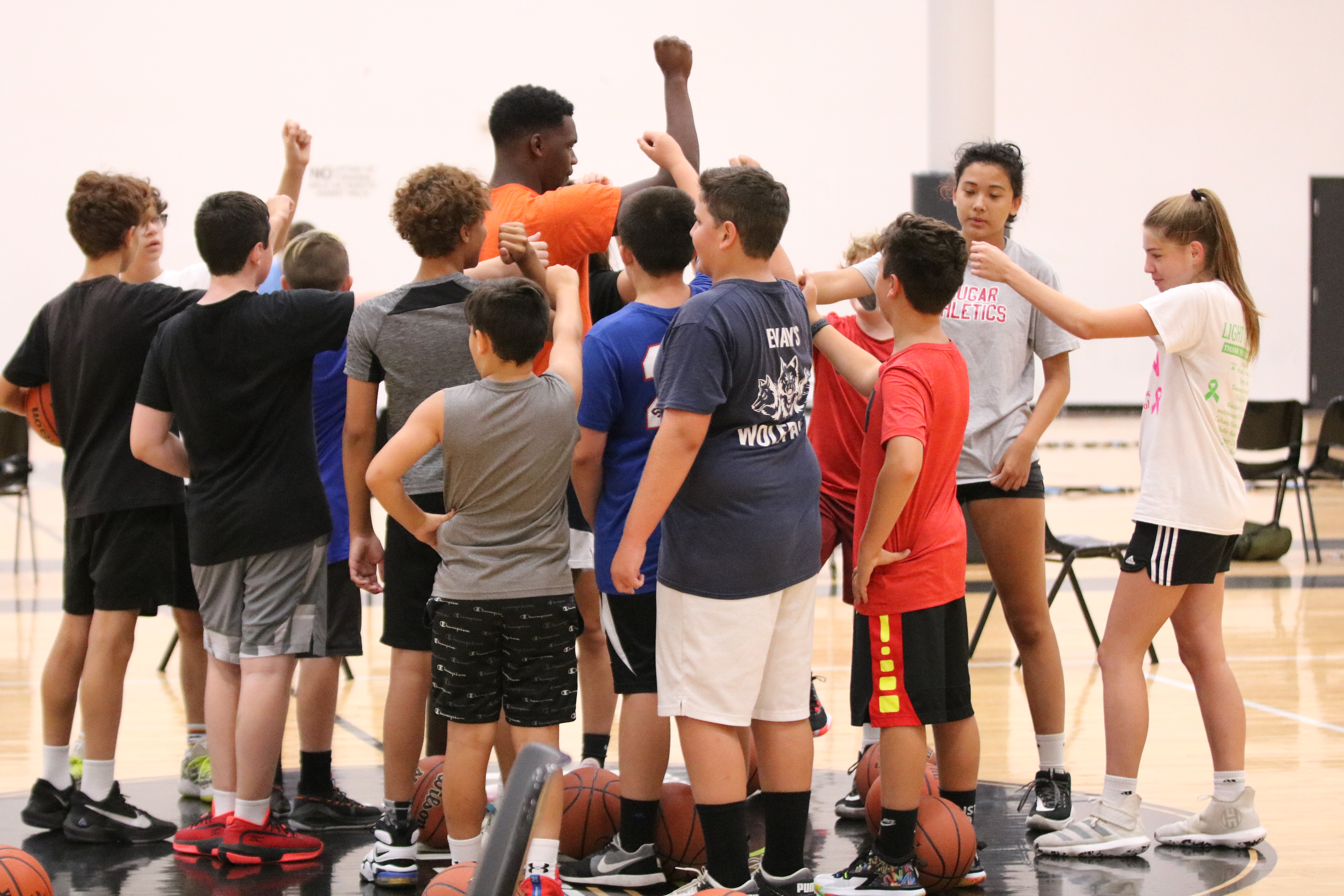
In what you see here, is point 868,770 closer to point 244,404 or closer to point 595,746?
point 595,746

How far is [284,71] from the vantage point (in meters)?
10.2

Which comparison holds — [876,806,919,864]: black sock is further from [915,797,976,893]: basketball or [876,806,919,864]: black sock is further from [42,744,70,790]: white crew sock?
[42,744,70,790]: white crew sock

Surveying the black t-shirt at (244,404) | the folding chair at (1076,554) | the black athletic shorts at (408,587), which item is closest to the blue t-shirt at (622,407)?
the black athletic shorts at (408,587)

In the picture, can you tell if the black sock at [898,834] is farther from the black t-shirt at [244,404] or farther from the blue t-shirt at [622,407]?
the black t-shirt at [244,404]

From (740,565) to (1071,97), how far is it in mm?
9933

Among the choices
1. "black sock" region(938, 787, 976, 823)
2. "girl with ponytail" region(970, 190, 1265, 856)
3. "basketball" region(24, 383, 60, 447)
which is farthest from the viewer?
"basketball" region(24, 383, 60, 447)

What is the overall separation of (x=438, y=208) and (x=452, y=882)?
145 centimetres

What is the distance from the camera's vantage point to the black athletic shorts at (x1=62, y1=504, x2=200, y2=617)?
328 centimetres

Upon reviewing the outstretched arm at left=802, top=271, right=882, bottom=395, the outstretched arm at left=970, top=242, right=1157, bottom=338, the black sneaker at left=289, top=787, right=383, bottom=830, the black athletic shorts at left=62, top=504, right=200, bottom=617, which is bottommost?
the black sneaker at left=289, top=787, right=383, bottom=830

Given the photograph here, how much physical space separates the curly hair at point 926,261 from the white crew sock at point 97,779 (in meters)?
2.34

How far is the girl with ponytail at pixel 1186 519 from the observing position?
301cm

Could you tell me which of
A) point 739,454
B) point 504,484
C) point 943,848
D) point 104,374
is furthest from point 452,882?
point 104,374

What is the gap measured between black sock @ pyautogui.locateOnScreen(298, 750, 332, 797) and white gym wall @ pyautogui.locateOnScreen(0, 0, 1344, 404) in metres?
7.28

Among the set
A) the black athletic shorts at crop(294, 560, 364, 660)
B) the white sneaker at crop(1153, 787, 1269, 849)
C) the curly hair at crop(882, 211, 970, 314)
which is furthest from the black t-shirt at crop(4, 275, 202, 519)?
the white sneaker at crop(1153, 787, 1269, 849)
